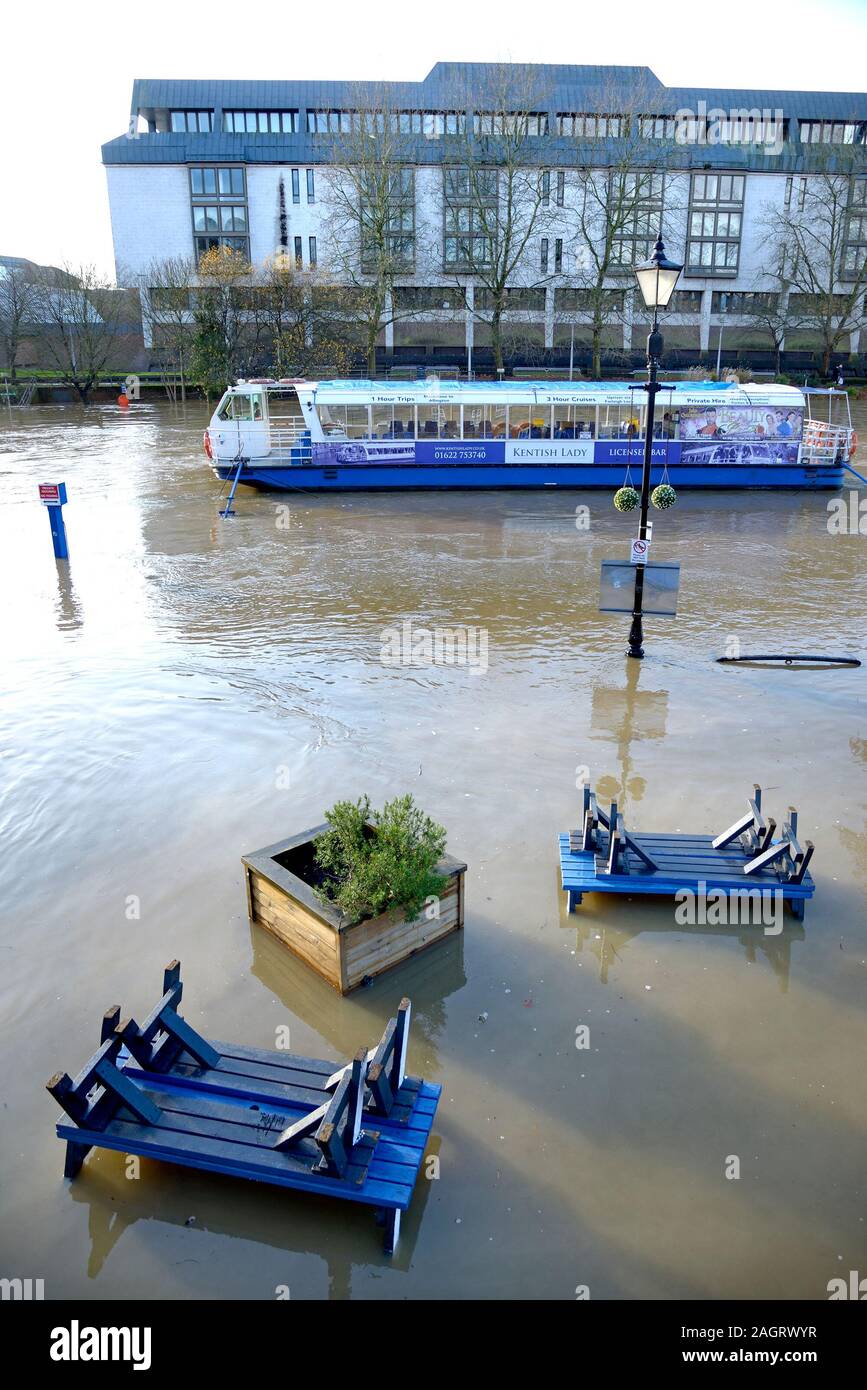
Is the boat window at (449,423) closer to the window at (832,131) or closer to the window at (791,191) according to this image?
the window at (791,191)

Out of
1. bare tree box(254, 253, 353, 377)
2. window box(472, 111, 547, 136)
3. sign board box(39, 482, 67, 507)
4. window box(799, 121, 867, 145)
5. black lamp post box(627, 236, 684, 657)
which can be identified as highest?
window box(799, 121, 867, 145)

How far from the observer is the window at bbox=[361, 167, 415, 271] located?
1961 inches

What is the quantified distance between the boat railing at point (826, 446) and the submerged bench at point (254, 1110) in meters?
28.7

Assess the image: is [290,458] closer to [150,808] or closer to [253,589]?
[253,589]

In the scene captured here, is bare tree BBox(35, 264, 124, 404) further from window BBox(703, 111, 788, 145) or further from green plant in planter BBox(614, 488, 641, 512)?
green plant in planter BBox(614, 488, 641, 512)

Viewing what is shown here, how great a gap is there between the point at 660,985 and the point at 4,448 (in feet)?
133

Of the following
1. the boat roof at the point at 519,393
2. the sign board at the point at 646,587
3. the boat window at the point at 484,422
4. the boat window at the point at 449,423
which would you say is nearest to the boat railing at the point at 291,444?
the boat roof at the point at 519,393

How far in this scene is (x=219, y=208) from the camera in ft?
206

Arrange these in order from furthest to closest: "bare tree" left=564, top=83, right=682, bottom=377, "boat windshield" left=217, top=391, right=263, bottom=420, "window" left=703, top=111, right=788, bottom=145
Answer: "window" left=703, top=111, right=788, bottom=145 < "bare tree" left=564, top=83, right=682, bottom=377 < "boat windshield" left=217, top=391, right=263, bottom=420

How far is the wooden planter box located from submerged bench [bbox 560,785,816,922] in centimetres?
105

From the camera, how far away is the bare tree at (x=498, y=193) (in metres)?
51.1

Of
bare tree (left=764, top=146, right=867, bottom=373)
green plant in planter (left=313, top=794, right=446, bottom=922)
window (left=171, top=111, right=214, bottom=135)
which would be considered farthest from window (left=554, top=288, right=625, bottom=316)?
green plant in planter (left=313, top=794, right=446, bottom=922)

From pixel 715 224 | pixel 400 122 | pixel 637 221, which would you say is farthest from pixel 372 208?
pixel 715 224

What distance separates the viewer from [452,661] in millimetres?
13578
